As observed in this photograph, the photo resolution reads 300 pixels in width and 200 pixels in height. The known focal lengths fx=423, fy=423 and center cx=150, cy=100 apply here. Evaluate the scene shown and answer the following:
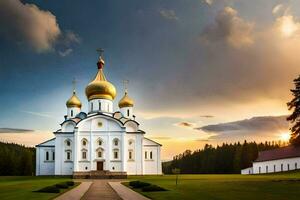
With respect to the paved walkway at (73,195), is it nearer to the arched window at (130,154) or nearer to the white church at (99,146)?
the white church at (99,146)

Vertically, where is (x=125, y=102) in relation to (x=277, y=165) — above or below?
above

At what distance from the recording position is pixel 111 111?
7106 centimetres

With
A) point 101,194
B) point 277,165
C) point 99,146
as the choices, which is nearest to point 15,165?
point 99,146

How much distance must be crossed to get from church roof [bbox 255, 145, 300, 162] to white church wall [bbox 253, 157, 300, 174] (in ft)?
2.27

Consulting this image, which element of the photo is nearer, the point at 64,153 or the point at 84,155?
the point at 84,155

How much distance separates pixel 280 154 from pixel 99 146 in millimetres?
45657

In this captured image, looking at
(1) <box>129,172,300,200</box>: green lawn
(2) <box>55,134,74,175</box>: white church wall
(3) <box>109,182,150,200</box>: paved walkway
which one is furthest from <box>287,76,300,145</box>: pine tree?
(2) <box>55,134,74,175</box>: white church wall

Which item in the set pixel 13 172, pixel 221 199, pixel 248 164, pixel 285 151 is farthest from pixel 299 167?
pixel 221 199

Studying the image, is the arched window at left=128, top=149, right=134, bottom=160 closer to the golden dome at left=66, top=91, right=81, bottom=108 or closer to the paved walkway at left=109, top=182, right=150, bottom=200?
the golden dome at left=66, top=91, right=81, bottom=108

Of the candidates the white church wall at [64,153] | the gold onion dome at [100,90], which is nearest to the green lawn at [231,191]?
the white church wall at [64,153]

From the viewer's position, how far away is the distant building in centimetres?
8819

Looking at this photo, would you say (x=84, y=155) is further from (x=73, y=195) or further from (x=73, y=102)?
(x=73, y=195)

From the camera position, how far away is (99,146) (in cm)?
6594

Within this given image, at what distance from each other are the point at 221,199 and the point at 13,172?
7358 centimetres
